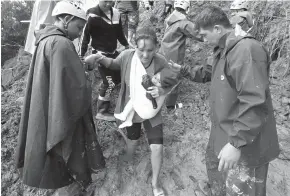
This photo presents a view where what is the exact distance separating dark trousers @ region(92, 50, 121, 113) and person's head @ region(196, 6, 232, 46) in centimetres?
179

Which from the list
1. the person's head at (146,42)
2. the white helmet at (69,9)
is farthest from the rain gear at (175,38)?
the white helmet at (69,9)

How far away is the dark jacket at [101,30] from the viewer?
11.2 ft

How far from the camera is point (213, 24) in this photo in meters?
1.94

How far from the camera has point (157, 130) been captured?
101 inches

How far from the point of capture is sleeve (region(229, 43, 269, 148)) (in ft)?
5.33

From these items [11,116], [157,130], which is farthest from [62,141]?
[11,116]

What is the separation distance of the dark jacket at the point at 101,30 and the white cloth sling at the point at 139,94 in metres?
1.20

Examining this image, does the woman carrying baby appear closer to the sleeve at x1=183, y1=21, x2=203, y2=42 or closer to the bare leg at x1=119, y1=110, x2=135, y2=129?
the bare leg at x1=119, y1=110, x2=135, y2=129

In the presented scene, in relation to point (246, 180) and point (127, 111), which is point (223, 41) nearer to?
point (246, 180)

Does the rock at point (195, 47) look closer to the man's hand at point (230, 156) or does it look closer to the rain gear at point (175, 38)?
the rain gear at point (175, 38)

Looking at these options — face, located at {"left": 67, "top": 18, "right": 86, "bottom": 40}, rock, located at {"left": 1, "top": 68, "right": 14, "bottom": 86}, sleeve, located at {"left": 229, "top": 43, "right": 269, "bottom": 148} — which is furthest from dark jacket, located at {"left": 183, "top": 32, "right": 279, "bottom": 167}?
rock, located at {"left": 1, "top": 68, "right": 14, "bottom": 86}

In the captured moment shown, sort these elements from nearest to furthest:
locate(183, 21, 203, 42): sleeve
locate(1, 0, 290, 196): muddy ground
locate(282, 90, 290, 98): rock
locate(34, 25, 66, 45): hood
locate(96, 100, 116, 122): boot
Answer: locate(34, 25, 66, 45): hood < locate(1, 0, 290, 196): muddy ground < locate(96, 100, 116, 122): boot < locate(183, 21, 203, 42): sleeve < locate(282, 90, 290, 98): rock

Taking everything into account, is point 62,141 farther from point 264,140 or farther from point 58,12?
point 264,140

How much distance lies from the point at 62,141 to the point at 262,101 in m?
1.74
